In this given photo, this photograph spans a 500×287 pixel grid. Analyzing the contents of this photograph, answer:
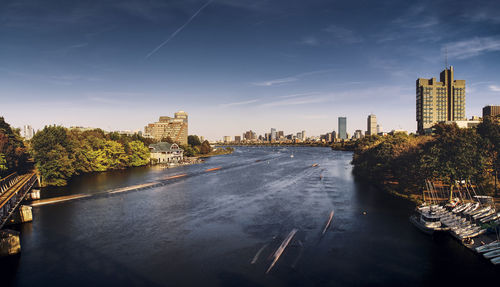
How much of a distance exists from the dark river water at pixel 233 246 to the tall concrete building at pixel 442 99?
108941 mm

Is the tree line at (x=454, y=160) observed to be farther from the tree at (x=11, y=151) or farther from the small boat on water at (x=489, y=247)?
the tree at (x=11, y=151)

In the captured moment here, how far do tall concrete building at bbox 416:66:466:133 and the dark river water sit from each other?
10894cm

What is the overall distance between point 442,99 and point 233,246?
467ft

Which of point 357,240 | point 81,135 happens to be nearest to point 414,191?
point 357,240

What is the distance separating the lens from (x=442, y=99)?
132 metres

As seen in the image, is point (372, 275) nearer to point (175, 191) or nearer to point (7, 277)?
point (7, 277)

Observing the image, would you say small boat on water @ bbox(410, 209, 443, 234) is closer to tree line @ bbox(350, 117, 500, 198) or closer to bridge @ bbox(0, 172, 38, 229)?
tree line @ bbox(350, 117, 500, 198)

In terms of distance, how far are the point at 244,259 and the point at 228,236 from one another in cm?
566

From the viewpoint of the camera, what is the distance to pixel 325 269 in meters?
21.7

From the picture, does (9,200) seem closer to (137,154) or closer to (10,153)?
(10,153)

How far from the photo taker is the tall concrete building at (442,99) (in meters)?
132

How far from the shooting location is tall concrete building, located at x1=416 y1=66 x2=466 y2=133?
13188 cm

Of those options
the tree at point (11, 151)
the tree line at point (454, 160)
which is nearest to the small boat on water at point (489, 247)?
the tree line at point (454, 160)

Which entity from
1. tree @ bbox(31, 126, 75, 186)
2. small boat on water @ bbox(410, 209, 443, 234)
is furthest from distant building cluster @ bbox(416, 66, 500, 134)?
tree @ bbox(31, 126, 75, 186)
